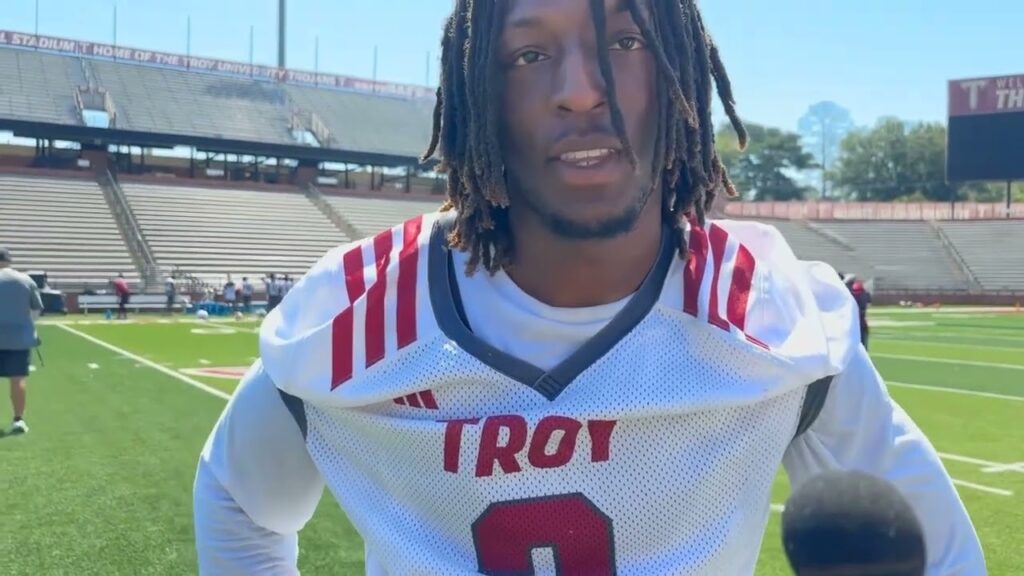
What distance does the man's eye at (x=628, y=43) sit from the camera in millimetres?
1260

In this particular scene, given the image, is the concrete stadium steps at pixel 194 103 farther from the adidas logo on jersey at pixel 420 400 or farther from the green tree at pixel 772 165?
the green tree at pixel 772 165

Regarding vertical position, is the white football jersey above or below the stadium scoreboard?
below

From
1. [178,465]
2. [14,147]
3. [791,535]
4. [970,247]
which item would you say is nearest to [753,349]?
[791,535]

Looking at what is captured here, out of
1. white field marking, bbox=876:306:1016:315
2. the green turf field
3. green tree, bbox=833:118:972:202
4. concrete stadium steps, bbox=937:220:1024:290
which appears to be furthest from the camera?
green tree, bbox=833:118:972:202

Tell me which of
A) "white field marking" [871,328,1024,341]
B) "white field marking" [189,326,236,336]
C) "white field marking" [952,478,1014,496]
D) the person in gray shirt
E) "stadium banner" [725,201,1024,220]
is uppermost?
"stadium banner" [725,201,1024,220]

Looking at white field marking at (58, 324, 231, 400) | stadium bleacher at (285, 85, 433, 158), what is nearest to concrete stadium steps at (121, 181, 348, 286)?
stadium bleacher at (285, 85, 433, 158)

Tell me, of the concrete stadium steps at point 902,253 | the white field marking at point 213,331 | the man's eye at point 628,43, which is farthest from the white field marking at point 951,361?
the concrete stadium steps at point 902,253

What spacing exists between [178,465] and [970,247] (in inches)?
1428

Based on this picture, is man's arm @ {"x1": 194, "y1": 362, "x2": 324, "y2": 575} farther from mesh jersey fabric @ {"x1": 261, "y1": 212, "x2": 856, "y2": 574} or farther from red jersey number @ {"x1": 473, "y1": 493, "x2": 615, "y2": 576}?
red jersey number @ {"x1": 473, "y1": 493, "x2": 615, "y2": 576}

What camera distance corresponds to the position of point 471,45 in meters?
1.34

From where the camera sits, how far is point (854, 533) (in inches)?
30.8

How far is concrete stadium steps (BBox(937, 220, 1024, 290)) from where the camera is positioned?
3450 centimetres

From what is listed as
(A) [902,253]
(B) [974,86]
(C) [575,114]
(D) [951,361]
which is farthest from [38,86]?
(C) [575,114]

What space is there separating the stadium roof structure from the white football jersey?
30458mm
